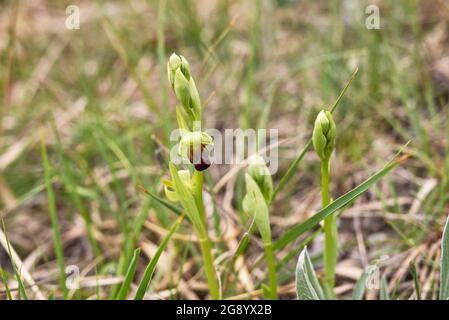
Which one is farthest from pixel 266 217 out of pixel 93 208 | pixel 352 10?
pixel 352 10

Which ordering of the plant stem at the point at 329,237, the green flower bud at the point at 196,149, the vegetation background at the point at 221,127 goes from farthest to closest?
the vegetation background at the point at 221,127, the plant stem at the point at 329,237, the green flower bud at the point at 196,149

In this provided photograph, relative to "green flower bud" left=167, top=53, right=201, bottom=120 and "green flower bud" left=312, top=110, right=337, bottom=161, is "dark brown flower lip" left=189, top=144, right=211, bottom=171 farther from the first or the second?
"green flower bud" left=312, top=110, right=337, bottom=161

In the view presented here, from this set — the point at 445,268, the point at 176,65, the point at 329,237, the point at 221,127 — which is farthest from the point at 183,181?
the point at 221,127

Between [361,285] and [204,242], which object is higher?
[204,242]

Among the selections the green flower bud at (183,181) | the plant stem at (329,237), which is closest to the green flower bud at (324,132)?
the plant stem at (329,237)

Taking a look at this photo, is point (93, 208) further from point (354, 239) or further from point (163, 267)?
point (354, 239)

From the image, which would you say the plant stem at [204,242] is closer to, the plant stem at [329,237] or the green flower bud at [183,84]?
the green flower bud at [183,84]

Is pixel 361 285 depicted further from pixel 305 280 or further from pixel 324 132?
pixel 324 132
